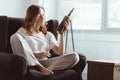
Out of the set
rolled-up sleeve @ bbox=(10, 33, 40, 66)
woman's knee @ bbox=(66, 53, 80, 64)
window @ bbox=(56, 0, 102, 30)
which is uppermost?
window @ bbox=(56, 0, 102, 30)

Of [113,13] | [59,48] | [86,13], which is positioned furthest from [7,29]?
[113,13]

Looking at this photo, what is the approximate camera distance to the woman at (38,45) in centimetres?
251

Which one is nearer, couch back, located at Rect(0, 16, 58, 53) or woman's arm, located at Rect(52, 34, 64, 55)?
couch back, located at Rect(0, 16, 58, 53)

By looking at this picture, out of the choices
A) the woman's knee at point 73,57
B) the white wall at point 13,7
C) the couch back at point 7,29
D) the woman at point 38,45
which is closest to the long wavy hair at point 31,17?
the woman at point 38,45

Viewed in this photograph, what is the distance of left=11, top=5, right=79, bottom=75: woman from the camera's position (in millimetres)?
2510

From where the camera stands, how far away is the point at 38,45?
9.20ft

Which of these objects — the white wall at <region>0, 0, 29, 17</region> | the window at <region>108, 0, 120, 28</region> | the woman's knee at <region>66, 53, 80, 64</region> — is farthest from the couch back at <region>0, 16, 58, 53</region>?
the window at <region>108, 0, 120, 28</region>

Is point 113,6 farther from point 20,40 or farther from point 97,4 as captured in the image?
point 20,40

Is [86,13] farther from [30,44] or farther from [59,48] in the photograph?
[30,44]

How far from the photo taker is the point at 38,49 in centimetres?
279

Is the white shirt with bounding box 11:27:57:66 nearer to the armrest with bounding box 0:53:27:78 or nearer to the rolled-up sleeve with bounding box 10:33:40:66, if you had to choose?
the rolled-up sleeve with bounding box 10:33:40:66

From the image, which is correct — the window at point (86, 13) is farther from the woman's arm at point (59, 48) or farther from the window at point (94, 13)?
the woman's arm at point (59, 48)

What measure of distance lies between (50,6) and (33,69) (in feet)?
5.88

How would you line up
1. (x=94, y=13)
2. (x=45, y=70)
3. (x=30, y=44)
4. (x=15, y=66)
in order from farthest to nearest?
1. (x=94, y=13)
2. (x=30, y=44)
3. (x=45, y=70)
4. (x=15, y=66)
